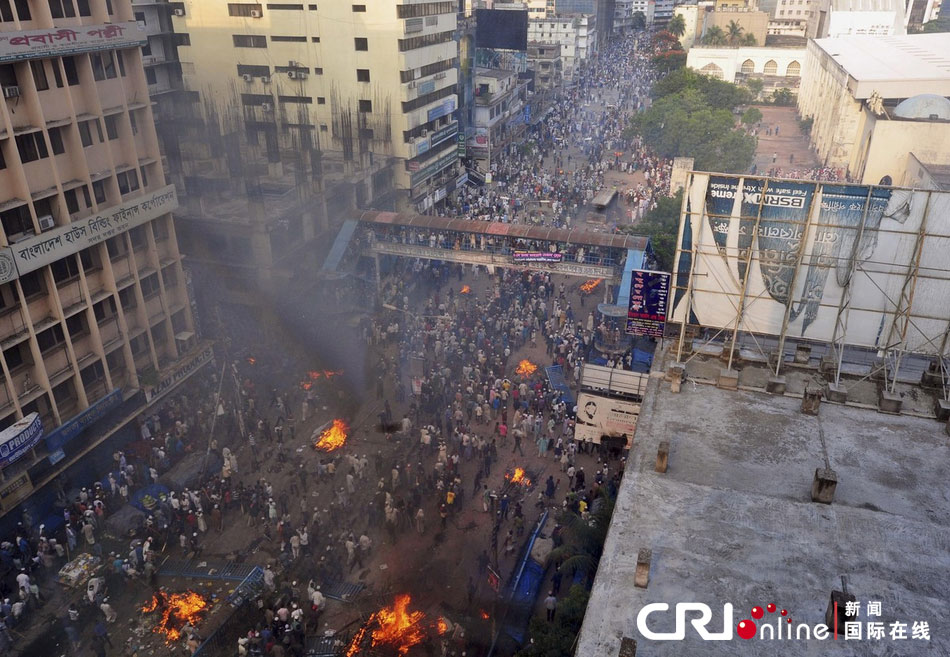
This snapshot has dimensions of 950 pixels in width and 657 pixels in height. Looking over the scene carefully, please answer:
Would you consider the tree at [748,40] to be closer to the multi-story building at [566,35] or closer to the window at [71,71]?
the multi-story building at [566,35]

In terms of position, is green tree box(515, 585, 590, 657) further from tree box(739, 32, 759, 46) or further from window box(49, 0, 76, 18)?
tree box(739, 32, 759, 46)

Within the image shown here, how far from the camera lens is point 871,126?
188ft

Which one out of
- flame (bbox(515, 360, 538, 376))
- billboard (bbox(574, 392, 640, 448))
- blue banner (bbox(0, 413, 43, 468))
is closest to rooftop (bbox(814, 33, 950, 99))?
flame (bbox(515, 360, 538, 376))

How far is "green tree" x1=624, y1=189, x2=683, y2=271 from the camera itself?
123ft

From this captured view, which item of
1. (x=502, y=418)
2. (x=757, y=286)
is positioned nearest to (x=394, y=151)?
(x=502, y=418)

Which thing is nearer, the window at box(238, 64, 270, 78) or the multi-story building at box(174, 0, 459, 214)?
the multi-story building at box(174, 0, 459, 214)

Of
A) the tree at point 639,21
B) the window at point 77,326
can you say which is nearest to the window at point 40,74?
the window at point 77,326

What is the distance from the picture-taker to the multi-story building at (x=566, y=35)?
103000 mm

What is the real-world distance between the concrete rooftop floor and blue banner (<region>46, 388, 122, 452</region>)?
1916 cm

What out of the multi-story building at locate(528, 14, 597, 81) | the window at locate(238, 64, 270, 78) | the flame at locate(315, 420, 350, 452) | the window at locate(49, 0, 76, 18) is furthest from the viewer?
the multi-story building at locate(528, 14, 597, 81)

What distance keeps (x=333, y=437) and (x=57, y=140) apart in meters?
14.6

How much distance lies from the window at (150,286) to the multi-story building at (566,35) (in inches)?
3378

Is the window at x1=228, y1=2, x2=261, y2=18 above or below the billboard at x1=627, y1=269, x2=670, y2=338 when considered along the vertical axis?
above

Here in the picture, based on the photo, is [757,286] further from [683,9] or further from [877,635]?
[683,9]
